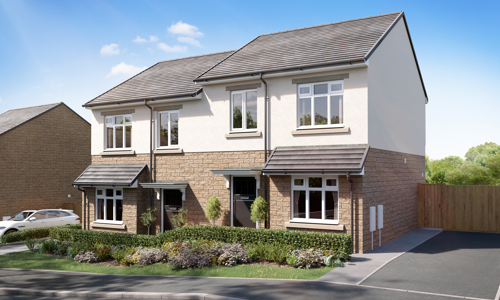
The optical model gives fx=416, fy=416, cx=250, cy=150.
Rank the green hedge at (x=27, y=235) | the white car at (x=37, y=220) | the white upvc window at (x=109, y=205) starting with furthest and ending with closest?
1. the white car at (x=37, y=220)
2. the green hedge at (x=27, y=235)
3. the white upvc window at (x=109, y=205)

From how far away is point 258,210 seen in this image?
50.2 ft

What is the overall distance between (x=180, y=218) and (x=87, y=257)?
3912 millimetres

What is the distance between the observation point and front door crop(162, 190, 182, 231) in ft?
60.4

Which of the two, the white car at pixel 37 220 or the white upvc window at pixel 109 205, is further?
the white car at pixel 37 220

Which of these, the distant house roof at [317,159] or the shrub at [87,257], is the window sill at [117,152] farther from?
the distant house roof at [317,159]

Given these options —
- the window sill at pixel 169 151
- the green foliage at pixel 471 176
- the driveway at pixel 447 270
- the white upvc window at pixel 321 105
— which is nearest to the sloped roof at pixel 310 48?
the white upvc window at pixel 321 105

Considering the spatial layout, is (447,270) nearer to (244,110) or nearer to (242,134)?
(242,134)

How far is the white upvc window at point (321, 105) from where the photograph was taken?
1493cm

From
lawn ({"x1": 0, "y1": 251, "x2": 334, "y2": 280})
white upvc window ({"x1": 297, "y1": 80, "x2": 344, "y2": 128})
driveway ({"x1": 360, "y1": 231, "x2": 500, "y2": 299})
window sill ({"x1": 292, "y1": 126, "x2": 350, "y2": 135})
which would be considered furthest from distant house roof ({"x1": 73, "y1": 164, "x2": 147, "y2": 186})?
driveway ({"x1": 360, "y1": 231, "x2": 500, "y2": 299})

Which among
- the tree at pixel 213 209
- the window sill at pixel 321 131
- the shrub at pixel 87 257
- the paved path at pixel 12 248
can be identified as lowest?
the paved path at pixel 12 248

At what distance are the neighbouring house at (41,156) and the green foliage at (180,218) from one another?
510 inches

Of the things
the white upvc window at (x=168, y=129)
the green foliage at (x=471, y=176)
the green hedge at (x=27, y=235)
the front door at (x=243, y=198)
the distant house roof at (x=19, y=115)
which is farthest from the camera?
the green foliage at (x=471, y=176)

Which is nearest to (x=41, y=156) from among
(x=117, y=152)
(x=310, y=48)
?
(x=117, y=152)

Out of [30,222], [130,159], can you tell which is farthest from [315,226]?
[30,222]
